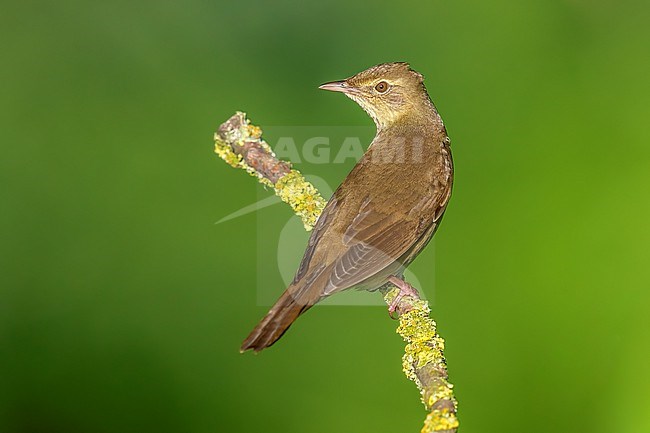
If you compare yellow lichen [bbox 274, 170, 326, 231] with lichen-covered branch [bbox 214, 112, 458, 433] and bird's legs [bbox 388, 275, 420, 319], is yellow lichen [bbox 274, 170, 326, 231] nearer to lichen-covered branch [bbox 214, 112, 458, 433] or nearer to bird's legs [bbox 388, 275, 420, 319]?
lichen-covered branch [bbox 214, 112, 458, 433]

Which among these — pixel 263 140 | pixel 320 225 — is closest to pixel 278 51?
pixel 263 140

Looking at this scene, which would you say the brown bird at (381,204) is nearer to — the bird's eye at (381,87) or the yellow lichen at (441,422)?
the bird's eye at (381,87)

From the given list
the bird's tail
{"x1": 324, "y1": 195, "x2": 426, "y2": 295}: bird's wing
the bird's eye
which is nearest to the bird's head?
the bird's eye

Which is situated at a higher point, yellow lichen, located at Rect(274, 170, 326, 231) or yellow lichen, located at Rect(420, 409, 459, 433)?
yellow lichen, located at Rect(274, 170, 326, 231)

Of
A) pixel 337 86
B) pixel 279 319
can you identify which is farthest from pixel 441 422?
pixel 337 86

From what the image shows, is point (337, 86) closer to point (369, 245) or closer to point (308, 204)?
point (308, 204)

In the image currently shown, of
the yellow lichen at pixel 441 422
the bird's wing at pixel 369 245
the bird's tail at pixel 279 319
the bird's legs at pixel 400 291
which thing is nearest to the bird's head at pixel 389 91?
the bird's wing at pixel 369 245
